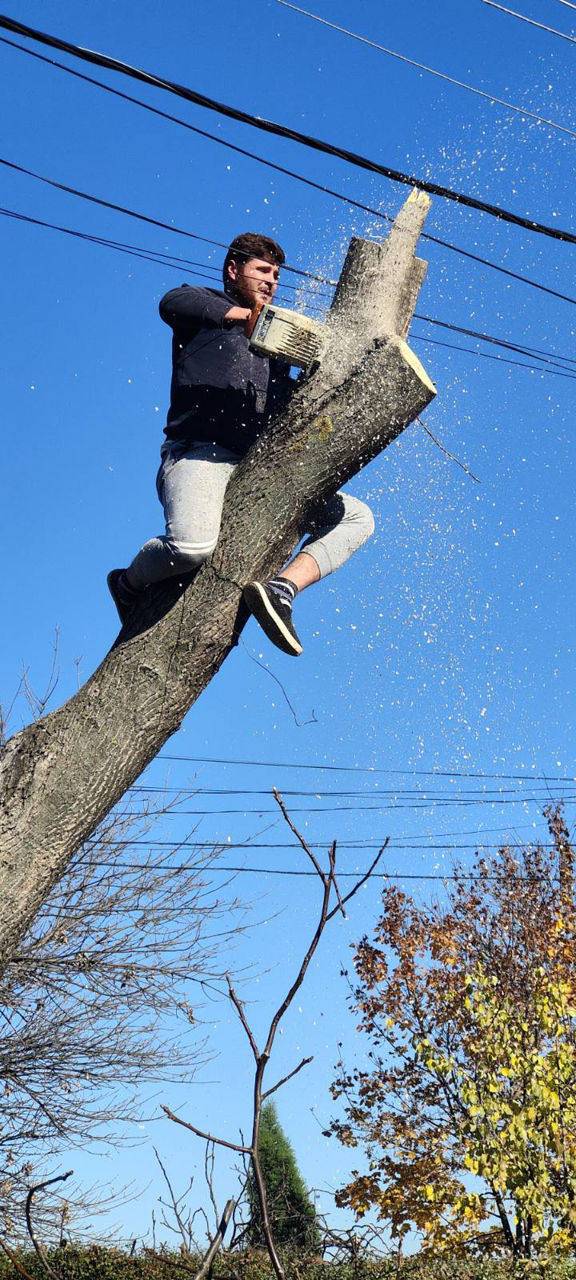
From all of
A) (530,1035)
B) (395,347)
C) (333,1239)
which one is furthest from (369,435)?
(530,1035)

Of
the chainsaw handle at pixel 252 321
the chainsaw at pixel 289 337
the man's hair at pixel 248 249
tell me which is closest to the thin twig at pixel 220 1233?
the chainsaw at pixel 289 337

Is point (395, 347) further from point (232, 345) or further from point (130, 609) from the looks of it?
point (130, 609)

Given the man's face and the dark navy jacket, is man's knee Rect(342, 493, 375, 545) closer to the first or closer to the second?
the dark navy jacket

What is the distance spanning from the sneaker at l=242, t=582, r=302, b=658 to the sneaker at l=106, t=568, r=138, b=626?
41 cm

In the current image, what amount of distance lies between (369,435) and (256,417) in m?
0.51

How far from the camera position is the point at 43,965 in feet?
36.3

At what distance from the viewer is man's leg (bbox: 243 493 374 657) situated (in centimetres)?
324

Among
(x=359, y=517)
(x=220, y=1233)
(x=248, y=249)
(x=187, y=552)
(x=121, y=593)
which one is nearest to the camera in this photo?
(x=220, y=1233)

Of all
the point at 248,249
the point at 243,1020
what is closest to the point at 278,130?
the point at 248,249

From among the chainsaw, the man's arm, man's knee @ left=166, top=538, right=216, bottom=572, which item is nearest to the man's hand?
the man's arm

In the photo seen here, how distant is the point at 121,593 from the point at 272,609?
0.55 m

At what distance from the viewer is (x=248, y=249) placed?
4070 mm

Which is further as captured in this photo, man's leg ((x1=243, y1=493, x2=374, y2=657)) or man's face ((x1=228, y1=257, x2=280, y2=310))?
man's face ((x1=228, y1=257, x2=280, y2=310))

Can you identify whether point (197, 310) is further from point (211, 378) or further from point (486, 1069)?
point (486, 1069)
